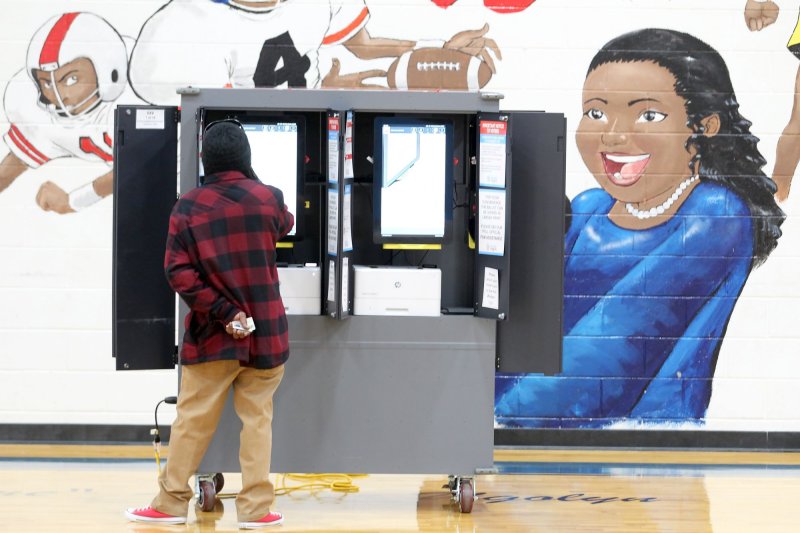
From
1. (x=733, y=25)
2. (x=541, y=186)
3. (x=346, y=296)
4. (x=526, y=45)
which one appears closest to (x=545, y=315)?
(x=541, y=186)

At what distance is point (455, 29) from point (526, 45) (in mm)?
381

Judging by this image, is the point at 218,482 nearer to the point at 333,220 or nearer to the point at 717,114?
the point at 333,220

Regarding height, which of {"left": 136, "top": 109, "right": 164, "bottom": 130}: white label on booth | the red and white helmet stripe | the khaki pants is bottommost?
the khaki pants

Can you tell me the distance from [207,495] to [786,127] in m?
3.54

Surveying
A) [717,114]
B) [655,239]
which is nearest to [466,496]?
[655,239]

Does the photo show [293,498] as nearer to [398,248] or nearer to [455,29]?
[398,248]

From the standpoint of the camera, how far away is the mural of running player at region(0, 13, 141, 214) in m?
5.59

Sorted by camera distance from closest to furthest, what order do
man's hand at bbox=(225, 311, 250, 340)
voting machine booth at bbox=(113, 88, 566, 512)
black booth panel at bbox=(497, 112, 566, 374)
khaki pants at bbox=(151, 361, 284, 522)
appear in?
1. man's hand at bbox=(225, 311, 250, 340)
2. khaki pants at bbox=(151, 361, 284, 522)
3. voting machine booth at bbox=(113, 88, 566, 512)
4. black booth panel at bbox=(497, 112, 566, 374)

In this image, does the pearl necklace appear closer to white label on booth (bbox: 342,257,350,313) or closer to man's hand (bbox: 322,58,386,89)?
man's hand (bbox: 322,58,386,89)

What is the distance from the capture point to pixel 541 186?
429 centimetres

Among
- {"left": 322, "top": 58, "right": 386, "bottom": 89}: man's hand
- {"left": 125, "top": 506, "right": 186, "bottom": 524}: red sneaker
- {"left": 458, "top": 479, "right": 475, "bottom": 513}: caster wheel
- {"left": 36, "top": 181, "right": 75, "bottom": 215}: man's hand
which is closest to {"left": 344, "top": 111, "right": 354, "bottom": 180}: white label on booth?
{"left": 458, "top": 479, "right": 475, "bottom": 513}: caster wheel

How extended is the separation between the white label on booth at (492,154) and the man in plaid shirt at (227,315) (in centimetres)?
77

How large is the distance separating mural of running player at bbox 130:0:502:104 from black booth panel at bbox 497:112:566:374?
1.48 m

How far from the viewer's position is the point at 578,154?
5.65 metres
